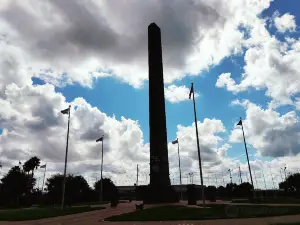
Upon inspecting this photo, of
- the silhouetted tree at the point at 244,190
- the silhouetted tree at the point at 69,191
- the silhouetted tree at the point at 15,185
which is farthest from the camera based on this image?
the silhouetted tree at the point at 244,190

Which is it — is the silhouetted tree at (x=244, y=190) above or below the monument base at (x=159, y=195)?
above

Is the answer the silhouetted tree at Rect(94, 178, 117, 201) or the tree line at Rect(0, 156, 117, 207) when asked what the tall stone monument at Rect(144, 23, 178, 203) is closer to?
the tree line at Rect(0, 156, 117, 207)

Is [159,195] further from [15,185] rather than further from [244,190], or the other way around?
[244,190]

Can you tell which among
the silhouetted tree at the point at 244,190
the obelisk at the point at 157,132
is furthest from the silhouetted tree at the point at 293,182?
the obelisk at the point at 157,132

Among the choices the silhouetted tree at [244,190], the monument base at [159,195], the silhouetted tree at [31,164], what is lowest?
the monument base at [159,195]

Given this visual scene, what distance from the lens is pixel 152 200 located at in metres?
49.2

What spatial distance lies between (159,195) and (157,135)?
10.7 metres

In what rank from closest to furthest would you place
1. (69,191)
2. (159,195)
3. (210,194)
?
(159,195), (69,191), (210,194)

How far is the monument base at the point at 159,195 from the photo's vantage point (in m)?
49.2

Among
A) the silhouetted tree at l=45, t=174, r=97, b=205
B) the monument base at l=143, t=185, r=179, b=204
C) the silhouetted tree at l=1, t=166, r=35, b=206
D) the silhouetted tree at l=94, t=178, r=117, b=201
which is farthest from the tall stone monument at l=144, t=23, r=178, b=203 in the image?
the silhouetted tree at l=94, t=178, r=117, b=201

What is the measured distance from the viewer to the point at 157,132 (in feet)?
177

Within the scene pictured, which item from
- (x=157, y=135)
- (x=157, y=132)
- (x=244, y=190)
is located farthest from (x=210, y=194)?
(x=244, y=190)

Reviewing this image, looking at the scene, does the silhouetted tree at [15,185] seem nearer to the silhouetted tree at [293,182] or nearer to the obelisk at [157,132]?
the obelisk at [157,132]

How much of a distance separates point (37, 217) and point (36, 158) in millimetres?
79629
